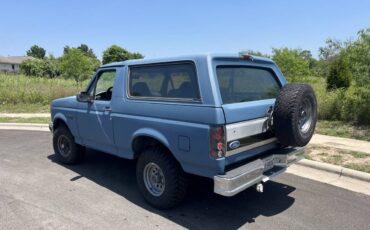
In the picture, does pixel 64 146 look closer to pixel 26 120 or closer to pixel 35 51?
pixel 26 120

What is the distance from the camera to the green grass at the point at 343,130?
25.8ft

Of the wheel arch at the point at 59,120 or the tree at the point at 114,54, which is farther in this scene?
the tree at the point at 114,54

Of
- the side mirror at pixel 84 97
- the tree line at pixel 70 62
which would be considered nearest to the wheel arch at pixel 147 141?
the side mirror at pixel 84 97

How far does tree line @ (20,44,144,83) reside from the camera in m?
A: 30.8

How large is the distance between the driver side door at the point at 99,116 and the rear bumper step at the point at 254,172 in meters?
2.19

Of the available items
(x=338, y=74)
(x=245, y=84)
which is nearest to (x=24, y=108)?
(x=245, y=84)

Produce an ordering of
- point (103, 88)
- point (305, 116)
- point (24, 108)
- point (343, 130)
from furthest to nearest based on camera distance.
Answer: point (24, 108), point (343, 130), point (103, 88), point (305, 116)

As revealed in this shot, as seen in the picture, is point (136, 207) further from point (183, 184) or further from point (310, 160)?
point (310, 160)

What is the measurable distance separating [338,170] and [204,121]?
322cm

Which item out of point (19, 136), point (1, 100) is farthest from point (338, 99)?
point (1, 100)

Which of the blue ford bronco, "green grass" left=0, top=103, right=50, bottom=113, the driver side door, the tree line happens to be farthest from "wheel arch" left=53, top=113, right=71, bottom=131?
the tree line

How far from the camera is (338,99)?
374 inches

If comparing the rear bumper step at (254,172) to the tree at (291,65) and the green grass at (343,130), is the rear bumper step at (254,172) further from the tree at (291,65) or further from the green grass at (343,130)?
the tree at (291,65)

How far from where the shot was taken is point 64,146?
21.5 feet
